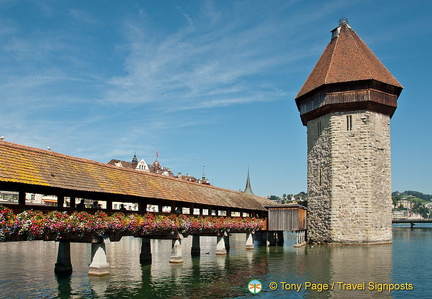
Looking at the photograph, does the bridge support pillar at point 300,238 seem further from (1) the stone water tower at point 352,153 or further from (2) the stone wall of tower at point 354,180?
(2) the stone wall of tower at point 354,180

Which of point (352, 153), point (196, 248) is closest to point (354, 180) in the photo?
point (352, 153)

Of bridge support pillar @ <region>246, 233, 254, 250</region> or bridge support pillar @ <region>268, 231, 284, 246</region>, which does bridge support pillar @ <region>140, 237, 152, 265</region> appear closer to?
bridge support pillar @ <region>246, 233, 254, 250</region>

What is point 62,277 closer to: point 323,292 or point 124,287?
point 124,287

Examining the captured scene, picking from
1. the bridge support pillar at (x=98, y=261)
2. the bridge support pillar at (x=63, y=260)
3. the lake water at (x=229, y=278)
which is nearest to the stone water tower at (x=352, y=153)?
the lake water at (x=229, y=278)

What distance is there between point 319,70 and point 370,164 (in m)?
9.23

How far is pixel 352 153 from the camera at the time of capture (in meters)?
32.5

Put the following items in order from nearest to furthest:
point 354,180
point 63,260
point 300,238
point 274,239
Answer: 1. point 63,260
2. point 354,180
3. point 300,238
4. point 274,239

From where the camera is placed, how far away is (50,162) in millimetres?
16156

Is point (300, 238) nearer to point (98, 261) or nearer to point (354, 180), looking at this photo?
point (354, 180)

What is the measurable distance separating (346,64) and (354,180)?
914 centimetres

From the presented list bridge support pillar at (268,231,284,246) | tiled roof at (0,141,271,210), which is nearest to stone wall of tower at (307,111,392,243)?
bridge support pillar at (268,231,284,246)

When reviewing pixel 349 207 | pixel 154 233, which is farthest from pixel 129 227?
pixel 349 207

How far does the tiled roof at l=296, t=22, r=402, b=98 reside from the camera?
3313cm


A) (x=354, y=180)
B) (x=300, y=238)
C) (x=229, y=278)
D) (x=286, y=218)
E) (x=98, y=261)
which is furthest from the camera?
(x=300, y=238)
